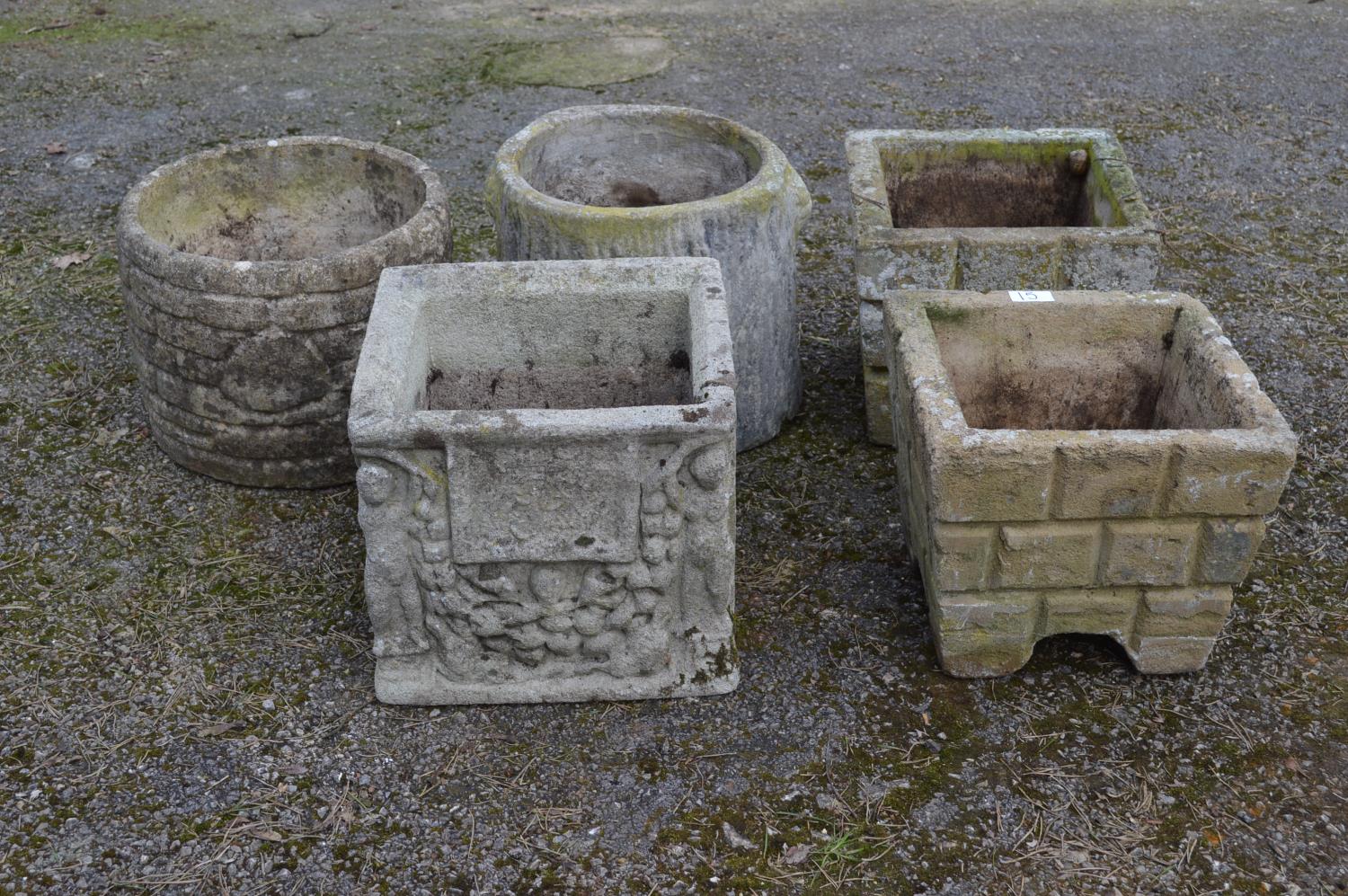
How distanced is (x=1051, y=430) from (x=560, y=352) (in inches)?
47.9

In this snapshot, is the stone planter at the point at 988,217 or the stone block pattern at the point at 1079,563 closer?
the stone block pattern at the point at 1079,563

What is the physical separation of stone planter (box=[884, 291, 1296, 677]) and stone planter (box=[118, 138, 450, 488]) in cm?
150

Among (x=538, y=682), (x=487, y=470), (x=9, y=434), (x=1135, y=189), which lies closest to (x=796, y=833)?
(x=538, y=682)

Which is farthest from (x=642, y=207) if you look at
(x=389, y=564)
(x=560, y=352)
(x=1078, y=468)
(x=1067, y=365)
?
(x=1078, y=468)

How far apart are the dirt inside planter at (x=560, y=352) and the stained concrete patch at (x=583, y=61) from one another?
145 inches

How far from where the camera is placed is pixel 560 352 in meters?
3.18

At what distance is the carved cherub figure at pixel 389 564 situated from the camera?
263cm

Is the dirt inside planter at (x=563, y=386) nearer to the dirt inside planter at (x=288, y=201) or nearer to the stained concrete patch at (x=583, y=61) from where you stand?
the dirt inside planter at (x=288, y=201)

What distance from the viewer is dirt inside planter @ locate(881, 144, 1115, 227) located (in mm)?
4082

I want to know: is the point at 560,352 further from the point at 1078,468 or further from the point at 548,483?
the point at 1078,468

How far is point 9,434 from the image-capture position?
12.8 ft

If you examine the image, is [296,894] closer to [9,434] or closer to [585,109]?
→ [9,434]

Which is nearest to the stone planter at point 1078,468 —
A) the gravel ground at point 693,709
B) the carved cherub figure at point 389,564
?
the gravel ground at point 693,709

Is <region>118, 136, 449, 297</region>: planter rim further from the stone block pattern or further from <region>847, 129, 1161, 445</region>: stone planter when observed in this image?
the stone block pattern
